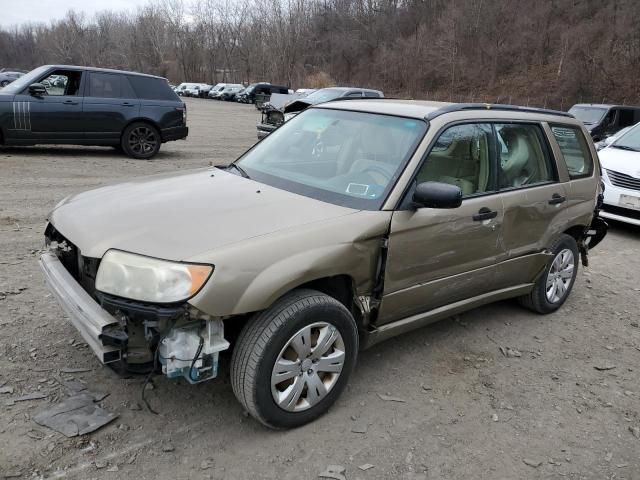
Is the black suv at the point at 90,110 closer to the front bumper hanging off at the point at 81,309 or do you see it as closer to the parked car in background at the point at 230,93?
the front bumper hanging off at the point at 81,309

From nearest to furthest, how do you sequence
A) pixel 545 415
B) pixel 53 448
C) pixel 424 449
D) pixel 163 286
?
pixel 163 286, pixel 53 448, pixel 424 449, pixel 545 415

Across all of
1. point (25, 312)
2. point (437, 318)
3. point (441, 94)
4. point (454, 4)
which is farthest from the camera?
point (454, 4)

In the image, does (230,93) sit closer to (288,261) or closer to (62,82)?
(62,82)

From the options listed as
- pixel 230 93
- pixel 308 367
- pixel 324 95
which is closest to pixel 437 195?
pixel 308 367

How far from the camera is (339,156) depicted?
12.4ft

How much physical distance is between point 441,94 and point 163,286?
2083 inches

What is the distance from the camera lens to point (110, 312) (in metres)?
2.78

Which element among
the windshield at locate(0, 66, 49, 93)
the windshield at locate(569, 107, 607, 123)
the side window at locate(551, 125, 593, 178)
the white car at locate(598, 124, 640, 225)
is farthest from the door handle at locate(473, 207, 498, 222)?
the windshield at locate(569, 107, 607, 123)

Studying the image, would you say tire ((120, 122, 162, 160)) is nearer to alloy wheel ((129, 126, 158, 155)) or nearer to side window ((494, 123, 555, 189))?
alloy wheel ((129, 126, 158, 155))

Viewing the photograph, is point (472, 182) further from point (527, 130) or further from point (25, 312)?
point (25, 312)

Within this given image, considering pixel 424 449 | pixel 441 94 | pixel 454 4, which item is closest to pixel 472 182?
pixel 424 449

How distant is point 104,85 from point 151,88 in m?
0.96

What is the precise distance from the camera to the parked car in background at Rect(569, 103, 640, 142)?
16.2 metres

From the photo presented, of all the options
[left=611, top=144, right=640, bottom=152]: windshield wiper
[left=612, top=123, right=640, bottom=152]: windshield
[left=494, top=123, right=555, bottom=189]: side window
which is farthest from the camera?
[left=612, top=123, right=640, bottom=152]: windshield
